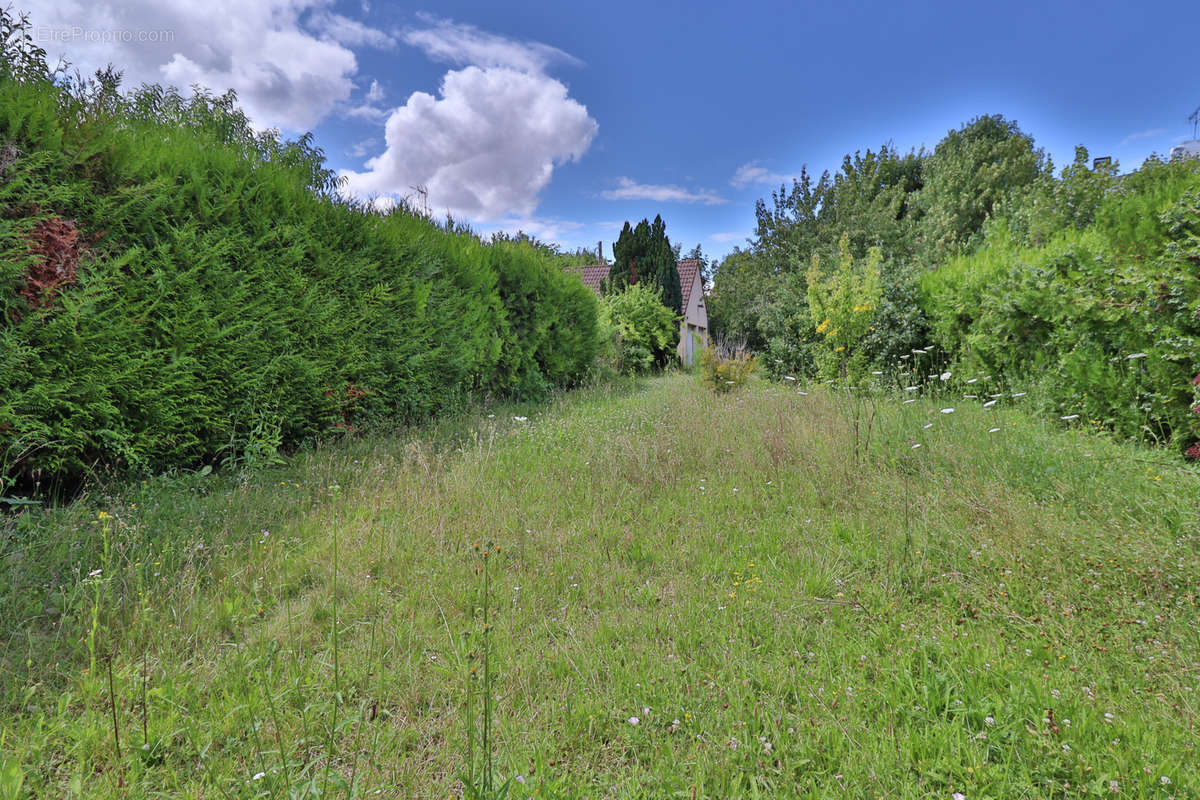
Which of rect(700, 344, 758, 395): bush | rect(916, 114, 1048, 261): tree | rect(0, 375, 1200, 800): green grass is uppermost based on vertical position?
rect(916, 114, 1048, 261): tree

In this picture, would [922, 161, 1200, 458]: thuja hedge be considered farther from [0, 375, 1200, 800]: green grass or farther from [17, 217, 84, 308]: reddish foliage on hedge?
[17, 217, 84, 308]: reddish foliage on hedge

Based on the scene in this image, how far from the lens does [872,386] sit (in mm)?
8219

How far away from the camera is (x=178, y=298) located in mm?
3941

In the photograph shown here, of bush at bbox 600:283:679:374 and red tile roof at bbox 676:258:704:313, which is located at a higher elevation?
red tile roof at bbox 676:258:704:313

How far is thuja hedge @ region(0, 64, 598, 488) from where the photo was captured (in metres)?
3.24

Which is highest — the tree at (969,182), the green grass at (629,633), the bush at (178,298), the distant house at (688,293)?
the tree at (969,182)

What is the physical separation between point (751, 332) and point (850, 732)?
796 inches

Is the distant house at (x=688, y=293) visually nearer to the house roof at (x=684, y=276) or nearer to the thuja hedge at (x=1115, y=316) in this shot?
the house roof at (x=684, y=276)

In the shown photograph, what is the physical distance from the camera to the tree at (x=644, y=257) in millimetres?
19594

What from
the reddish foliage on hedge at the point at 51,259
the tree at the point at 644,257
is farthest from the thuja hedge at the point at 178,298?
the tree at the point at 644,257

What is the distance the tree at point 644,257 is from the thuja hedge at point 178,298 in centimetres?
1380

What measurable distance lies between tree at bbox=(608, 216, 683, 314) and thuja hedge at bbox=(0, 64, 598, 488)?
13.8 m

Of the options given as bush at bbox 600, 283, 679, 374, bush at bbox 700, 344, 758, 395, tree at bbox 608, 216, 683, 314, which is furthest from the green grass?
tree at bbox 608, 216, 683, 314

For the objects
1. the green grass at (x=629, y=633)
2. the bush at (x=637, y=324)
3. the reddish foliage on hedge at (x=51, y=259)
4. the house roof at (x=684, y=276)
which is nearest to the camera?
the green grass at (x=629, y=633)
